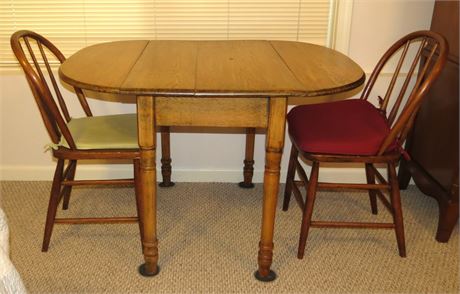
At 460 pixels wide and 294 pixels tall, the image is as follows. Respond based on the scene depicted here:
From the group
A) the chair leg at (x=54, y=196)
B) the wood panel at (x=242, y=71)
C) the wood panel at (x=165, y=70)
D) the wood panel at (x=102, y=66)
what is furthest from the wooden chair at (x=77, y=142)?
the wood panel at (x=242, y=71)

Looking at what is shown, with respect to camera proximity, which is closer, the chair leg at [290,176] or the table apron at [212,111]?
the table apron at [212,111]

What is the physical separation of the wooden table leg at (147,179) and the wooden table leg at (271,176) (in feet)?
1.23

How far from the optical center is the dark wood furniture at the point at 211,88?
1426mm

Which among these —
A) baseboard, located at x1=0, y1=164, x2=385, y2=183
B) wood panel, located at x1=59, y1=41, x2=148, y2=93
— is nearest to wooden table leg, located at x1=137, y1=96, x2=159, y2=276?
wood panel, located at x1=59, y1=41, x2=148, y2=93

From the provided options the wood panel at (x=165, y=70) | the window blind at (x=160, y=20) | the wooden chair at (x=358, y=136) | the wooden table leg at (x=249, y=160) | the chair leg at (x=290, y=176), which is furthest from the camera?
the wooden table leg at (x=249, y=160)

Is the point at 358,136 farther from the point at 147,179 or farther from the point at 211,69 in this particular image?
the point at 147,179

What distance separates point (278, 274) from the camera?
1779 mm

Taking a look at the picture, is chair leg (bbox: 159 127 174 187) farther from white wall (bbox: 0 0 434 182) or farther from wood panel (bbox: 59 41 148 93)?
wood panel (bbox: 59 41 148 93)

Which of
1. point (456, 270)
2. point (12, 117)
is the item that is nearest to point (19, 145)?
point (12, 117)

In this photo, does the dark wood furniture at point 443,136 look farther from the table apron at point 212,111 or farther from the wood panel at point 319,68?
the table apron at point 212,111

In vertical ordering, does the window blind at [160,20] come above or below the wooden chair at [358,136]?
above

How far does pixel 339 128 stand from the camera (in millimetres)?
1808

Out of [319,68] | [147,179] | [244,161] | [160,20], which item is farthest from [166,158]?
[319,68]

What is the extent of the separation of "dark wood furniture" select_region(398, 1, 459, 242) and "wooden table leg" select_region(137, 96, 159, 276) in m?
1.23
